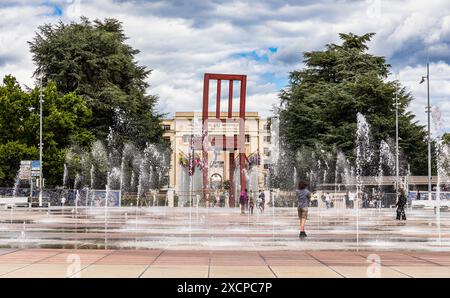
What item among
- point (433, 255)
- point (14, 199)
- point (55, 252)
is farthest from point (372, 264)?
point (14, 199)

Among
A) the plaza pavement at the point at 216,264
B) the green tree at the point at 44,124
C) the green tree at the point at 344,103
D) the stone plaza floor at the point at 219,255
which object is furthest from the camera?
the green tree at the point at 344,103

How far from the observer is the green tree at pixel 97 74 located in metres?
59.2

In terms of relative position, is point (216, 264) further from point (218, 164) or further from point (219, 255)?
point (218, 164)

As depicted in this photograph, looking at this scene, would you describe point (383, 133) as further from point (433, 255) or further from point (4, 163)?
point (433, 255)

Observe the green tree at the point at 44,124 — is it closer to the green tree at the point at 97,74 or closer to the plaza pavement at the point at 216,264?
the green tree at the point at 97,74

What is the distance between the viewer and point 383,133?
63.3 m

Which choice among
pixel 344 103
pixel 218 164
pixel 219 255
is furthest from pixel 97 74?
pixel 218 164

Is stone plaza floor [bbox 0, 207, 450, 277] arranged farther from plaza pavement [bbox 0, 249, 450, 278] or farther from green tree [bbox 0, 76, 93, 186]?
green tree [bbox 0, 76, 93, 186]

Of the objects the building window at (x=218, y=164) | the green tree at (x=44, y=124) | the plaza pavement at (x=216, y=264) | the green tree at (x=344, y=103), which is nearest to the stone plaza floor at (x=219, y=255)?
the plaza pavement at (x=216, y=264)

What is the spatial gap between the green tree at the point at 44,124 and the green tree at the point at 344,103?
21690 mm

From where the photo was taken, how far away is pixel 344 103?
6334 cm

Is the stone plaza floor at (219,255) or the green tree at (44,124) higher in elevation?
the green tree at (44,124)

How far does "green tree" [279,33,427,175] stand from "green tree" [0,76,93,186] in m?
21.7
